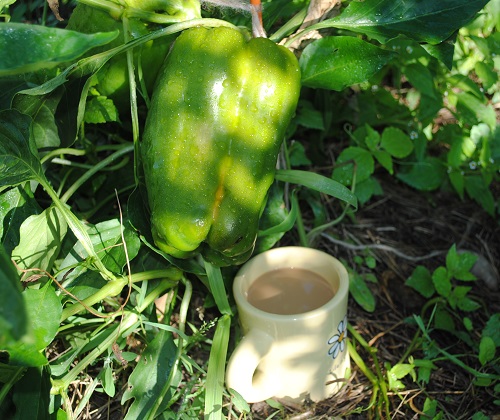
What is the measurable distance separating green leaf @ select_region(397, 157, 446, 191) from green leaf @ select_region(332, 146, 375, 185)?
0.47 feet

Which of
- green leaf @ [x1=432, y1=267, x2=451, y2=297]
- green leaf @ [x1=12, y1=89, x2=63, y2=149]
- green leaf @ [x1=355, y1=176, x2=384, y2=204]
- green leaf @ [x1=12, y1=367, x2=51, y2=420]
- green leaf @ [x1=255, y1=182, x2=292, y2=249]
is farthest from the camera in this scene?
green leaf @ [x1=355, y1=176, x2=384, y2=204]

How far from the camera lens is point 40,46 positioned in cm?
76

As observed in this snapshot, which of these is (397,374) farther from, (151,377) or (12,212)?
(12,212)

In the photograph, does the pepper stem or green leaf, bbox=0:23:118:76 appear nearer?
green leaf, bbox=0:23:118:76

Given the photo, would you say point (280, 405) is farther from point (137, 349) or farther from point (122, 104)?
point (122, 104)

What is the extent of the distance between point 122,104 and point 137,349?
45cm

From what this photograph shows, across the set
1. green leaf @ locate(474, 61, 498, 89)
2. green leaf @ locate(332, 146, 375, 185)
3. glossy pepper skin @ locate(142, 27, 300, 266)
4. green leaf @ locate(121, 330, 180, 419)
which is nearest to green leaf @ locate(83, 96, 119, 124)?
glossy pepper skin @ locate(142, 27, 300, 266)

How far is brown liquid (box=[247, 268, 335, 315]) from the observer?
117 centimetres

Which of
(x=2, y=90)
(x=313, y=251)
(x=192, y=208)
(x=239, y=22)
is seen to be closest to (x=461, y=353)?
(x=313, y=251)

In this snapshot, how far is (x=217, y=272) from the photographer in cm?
112

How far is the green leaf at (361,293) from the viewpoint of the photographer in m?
1.32

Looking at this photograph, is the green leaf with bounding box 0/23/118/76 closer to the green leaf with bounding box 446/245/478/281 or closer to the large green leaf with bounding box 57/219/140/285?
the large green leaf with bounding box 57/219/140/285

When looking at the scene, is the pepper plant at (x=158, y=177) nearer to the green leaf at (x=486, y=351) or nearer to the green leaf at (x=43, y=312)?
the green leaf at (x=43, y=312)

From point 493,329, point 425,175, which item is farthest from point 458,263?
point 425,175
